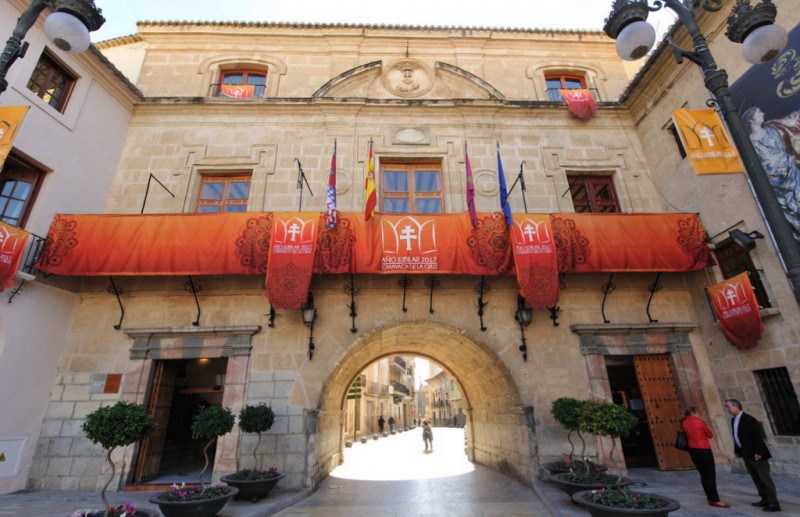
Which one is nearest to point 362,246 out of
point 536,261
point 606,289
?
point 536,261

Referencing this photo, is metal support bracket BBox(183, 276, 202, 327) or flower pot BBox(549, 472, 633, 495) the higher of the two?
metal support bracket BBox(183, 276, 202, 327)

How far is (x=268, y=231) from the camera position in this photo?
7.83 metres

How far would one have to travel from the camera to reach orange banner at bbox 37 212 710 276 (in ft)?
25.0

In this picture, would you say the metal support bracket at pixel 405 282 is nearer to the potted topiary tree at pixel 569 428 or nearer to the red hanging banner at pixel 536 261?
the red hanging banner at pixel 536 261

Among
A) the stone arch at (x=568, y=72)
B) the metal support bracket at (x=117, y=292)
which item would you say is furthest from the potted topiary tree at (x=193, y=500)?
the stone arch at (x=568, y=72)

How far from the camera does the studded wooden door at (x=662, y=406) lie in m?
7.89

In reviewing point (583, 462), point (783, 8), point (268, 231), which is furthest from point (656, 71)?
point (268, 231)

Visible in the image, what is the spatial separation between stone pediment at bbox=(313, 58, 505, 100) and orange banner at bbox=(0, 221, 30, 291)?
280 inches

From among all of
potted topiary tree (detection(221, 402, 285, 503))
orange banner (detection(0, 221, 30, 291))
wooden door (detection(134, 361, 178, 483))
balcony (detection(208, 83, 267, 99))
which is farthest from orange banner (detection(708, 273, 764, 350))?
orange banner (detection(0, 221, 30, 291))

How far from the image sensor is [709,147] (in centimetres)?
496

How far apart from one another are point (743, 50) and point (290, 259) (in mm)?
7047

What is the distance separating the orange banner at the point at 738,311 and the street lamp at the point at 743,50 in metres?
3.51

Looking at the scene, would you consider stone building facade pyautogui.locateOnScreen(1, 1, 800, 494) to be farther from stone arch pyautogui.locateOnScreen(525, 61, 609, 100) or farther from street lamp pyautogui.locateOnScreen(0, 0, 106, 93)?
street lamp pyautogui.locateOnScreen(0, 0, 106, 93)

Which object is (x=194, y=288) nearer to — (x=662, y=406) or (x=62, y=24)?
(x=62, y=24)
